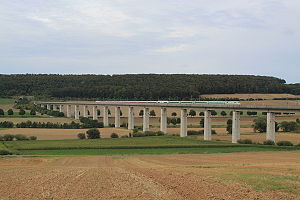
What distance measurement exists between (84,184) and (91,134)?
56462 mm

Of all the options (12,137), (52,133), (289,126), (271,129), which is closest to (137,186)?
(271,129)

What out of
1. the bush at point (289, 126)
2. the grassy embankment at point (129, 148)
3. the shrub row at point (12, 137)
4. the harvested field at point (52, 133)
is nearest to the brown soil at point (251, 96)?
the bush at point (289, 126)

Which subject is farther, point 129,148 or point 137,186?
point 129,148

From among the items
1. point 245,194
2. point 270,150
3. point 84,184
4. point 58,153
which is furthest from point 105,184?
point 270,150

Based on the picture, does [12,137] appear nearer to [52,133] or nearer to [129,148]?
[52,133]

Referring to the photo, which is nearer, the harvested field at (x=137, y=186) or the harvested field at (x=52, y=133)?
the harvested field at (x=137, y=186)

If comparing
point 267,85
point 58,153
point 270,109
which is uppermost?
point 267,85

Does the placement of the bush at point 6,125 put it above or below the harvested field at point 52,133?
above

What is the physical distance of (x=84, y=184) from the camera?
81.5 feet

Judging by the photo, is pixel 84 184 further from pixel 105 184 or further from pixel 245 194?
pixel 245 194

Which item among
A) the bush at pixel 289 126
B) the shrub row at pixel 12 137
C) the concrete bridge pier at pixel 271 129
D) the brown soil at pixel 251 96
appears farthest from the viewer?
the brown soil at pixel 251 96

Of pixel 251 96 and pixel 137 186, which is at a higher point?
pixel 251 96

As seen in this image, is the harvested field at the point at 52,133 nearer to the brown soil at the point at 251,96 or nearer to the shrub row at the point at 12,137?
the shrub row at the point at 12,137

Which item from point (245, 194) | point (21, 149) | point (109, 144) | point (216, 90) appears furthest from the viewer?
point (216, 90)
